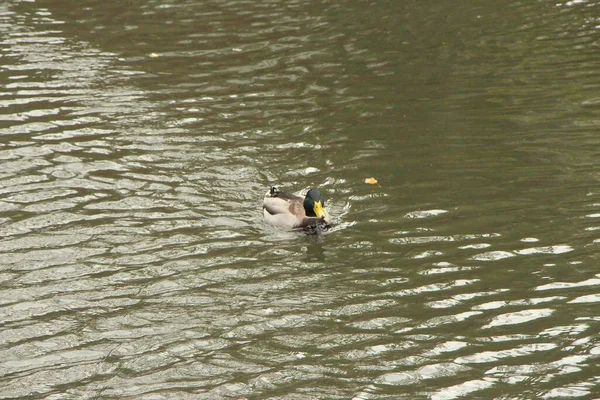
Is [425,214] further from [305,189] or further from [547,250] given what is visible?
[305,189]

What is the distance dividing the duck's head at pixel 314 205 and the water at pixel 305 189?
0.30m

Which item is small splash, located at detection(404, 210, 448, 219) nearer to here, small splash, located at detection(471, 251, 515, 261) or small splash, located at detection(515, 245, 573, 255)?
small splash, located at detection(471, 251, 515, 261)

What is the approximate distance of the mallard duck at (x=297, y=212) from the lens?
36.5 feet

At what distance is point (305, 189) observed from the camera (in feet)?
40.6

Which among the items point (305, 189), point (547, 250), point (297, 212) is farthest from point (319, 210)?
point (547, 250)

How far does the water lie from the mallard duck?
20 centimetres

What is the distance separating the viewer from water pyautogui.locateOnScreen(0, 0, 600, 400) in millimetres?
8039

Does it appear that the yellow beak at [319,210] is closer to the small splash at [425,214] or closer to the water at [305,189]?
the water at [305,189]

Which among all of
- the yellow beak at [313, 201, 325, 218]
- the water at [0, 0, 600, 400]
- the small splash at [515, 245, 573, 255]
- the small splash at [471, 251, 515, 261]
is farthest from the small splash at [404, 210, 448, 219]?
the small splash at [515, 245, 573, 255]

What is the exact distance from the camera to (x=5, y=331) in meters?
8.83

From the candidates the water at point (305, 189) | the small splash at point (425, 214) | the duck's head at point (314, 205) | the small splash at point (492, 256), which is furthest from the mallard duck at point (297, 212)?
the small splash at point (492, 256)

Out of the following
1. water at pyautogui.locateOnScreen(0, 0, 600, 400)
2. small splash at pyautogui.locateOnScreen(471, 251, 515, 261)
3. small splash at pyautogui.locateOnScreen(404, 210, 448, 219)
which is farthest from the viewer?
small splash at pyautogui.locateOnScreen(404, 210, 448, 219)

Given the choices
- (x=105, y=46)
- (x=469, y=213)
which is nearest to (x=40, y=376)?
(x=469, y=213)

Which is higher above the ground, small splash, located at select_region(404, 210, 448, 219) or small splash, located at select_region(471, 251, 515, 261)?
small splash, located at select_region(404, 210, 448, 219)
